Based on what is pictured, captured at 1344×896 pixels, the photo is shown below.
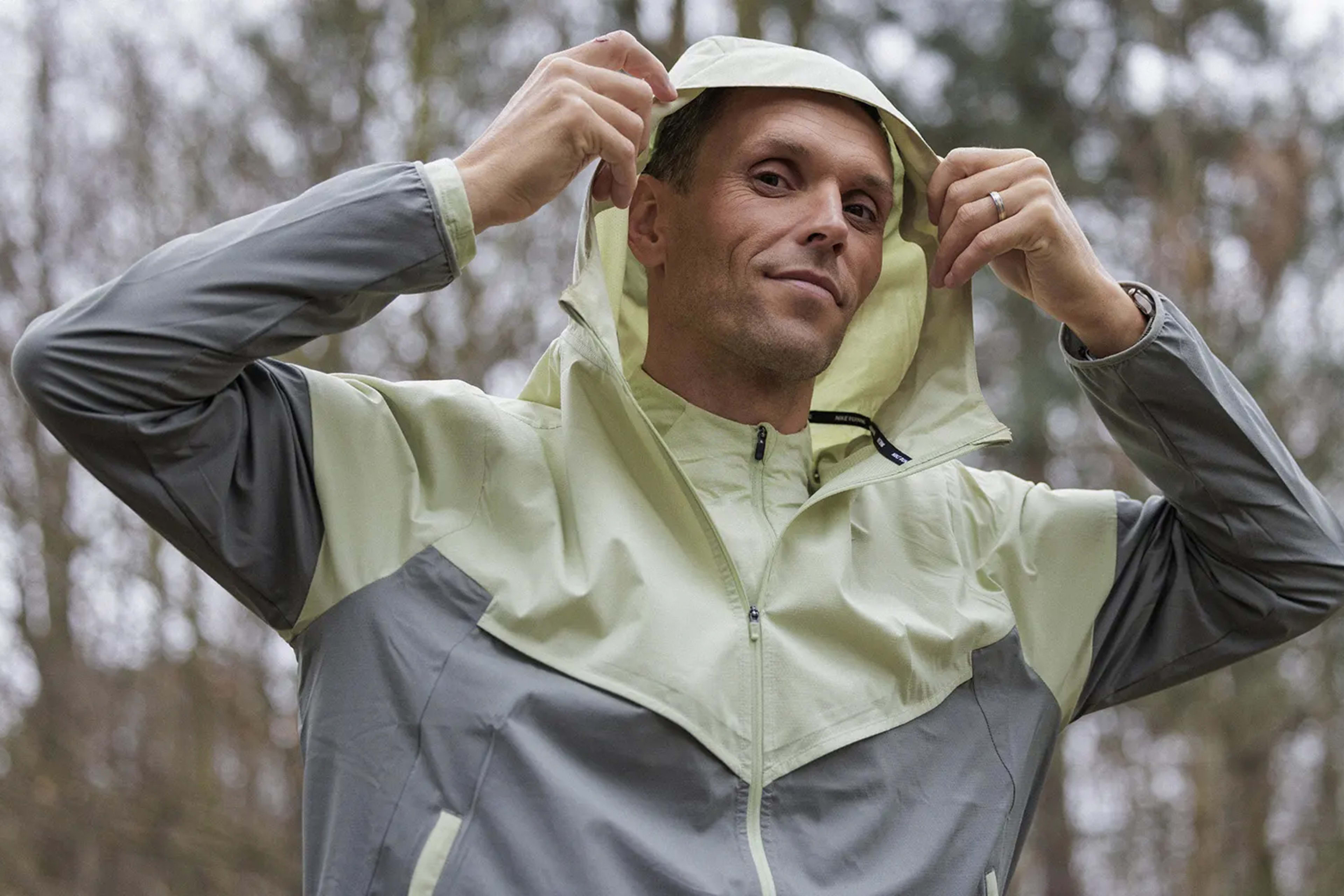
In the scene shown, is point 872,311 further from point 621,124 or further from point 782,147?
point 621,124

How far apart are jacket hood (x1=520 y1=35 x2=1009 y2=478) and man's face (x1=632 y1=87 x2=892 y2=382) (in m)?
0.05

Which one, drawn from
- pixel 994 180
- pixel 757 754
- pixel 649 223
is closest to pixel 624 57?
pixel 649 223

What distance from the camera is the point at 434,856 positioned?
1.95 metres

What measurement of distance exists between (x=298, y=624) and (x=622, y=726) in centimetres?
45

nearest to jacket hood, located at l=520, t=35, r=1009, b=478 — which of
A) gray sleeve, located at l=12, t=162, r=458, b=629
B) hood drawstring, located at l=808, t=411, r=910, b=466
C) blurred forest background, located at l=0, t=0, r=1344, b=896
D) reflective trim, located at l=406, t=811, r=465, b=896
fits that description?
hood drawstring, located at l=808, t=411, r=910, b=466

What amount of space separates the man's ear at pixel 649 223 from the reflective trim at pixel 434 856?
1.11 metres

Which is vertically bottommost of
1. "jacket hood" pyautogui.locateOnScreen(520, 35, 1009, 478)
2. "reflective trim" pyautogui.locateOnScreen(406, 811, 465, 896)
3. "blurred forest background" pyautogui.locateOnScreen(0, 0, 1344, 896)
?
"blurred forest background" pyautogui.locateOnScreen(0, 0, 1344, 896)

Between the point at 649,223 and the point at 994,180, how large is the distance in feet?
2.01

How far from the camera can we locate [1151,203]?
1036 centimetres

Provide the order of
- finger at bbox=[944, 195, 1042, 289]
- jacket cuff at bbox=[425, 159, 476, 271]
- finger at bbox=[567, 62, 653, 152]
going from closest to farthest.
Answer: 1. jacket cuff at bbox=[425, 159, 476, 271]
2. finger at bbox=[567, 62, 653, 152]
3. finger at bbox=[944, 195, 1042, 289]

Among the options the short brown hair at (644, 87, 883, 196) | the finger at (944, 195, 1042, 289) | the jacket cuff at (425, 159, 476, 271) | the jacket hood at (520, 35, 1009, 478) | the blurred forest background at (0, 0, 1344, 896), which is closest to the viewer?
the jacket cuff at (425, 159, 476, 271)

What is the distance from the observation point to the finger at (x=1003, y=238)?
241 cm

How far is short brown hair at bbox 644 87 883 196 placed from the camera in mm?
2688

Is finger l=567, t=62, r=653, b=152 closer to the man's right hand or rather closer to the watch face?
the man's right hand
